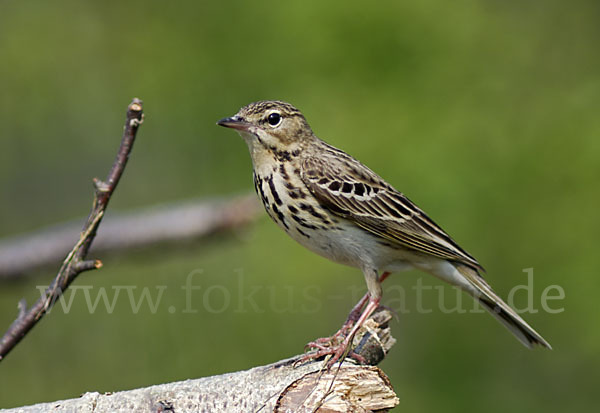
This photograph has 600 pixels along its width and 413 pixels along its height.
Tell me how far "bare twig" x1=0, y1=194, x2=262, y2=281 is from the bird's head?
2263mm

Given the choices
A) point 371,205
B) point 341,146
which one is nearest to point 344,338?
point 371,205

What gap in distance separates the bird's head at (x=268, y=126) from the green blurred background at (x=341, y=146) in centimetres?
215

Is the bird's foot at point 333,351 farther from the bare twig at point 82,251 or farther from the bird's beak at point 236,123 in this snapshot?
the bird's beak at point 236,123

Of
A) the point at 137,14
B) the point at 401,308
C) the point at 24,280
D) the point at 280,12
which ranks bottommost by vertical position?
the point at 401,308

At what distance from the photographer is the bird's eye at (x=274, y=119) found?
4.85 metres

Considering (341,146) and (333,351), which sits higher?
(341,146)

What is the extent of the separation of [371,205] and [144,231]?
301 cm

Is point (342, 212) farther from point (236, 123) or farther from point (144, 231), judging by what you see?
point (144, 231)

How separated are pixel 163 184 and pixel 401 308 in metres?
3.92

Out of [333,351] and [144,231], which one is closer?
[333,351]

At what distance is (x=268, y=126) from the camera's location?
485cm

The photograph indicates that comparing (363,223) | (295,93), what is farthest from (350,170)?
(295,93)

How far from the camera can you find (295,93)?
7383 millimetres

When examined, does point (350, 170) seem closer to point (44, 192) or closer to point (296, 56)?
point (296, 56)
